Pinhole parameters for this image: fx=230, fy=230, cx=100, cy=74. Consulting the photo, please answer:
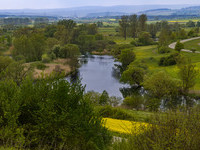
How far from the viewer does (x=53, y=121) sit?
10.1 meters

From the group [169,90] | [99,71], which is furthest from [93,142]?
[99,71]

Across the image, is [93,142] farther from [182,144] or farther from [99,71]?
[99,71]

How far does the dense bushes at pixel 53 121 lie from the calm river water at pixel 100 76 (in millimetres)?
22110

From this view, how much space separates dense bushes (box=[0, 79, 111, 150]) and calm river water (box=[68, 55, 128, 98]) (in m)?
22.1

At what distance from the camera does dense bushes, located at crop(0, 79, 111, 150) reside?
9859 mm

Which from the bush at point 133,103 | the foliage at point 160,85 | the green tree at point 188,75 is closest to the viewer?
the bush at point 133,103

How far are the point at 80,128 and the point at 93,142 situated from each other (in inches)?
32.2

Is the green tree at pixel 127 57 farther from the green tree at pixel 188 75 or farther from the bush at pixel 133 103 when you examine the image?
the bush at pixel 133 103

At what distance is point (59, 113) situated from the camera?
10.5 meters

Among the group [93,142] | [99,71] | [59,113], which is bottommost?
[99,71]

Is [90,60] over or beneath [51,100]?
beneath

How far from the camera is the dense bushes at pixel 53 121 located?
9.86 meters

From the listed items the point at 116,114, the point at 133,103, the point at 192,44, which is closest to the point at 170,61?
the point at 133,103

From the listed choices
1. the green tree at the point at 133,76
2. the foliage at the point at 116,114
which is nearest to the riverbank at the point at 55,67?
the green tree at the point at 133,76
